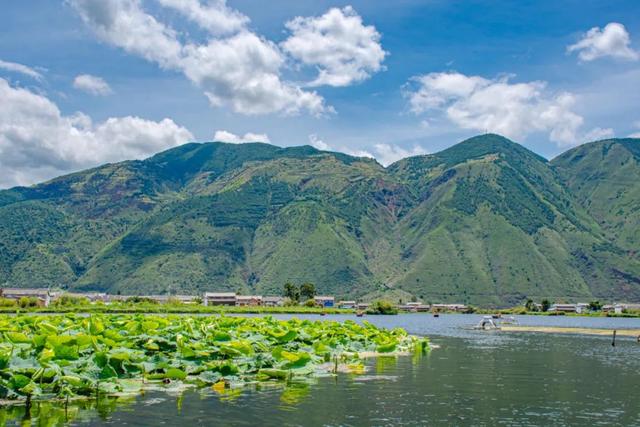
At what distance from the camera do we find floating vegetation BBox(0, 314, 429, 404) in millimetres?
22312

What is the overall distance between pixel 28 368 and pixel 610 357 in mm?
43616

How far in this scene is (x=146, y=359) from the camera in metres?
27.4

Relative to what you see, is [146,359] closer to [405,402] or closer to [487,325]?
[405,402]

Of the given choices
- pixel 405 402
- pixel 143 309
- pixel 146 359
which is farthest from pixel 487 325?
pixel 146 359

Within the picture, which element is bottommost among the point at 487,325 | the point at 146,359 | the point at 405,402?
the point at 487,325

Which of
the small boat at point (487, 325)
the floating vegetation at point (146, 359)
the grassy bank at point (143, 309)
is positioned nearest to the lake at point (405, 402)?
the floating vegetation at point (146, 359)

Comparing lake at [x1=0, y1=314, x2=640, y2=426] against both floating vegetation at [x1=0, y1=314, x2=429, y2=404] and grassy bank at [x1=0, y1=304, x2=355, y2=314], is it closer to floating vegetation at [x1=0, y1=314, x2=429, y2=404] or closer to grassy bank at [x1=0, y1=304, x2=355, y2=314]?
floating vegetation at [x1=0, y1=314, x2=429, y2=404]

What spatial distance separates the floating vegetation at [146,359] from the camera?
22.3m

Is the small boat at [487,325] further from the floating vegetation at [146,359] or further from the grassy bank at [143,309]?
the floating vegetation at [146,359]

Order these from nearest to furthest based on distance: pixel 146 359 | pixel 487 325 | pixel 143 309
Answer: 1. pixel 146 359
2. pixel 487 325
3. pixel 143 309

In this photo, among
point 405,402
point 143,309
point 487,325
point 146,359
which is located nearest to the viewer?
point 405,402

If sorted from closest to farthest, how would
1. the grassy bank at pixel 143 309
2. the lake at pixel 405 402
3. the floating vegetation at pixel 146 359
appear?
→ the lake at pixel 405 402 < the floating vegetation at pixel 146 359 < the grassy bank at pixel 143 309

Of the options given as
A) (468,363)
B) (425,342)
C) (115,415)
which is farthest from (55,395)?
(425,342)

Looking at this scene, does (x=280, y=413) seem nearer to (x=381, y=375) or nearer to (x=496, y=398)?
(x=496, y=398)
